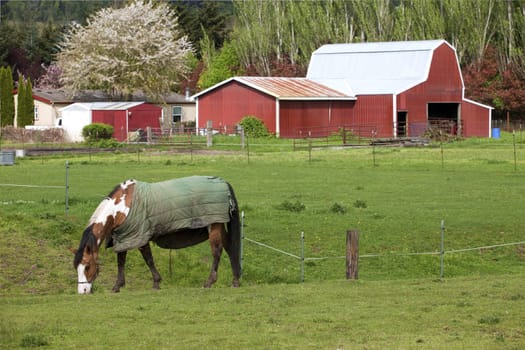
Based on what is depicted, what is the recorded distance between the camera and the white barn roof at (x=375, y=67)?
68.8m

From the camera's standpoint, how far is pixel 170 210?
1659cm

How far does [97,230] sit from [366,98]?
5261 centimetres

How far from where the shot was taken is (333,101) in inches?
2616

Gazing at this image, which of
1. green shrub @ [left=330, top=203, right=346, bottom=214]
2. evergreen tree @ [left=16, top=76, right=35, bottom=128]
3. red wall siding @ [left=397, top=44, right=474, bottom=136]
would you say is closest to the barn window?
evergreen tree @ [left=16, top=76, right=35, bottom=128]

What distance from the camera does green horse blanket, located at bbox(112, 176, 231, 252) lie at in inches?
645

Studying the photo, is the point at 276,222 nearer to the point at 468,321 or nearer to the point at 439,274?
the point at 439,274

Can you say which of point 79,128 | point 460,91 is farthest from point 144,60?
point 460,91

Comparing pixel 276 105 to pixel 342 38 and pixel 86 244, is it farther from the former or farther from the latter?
pixel 86 244

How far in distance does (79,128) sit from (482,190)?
131 feet

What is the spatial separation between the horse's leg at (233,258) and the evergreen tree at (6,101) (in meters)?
61.6

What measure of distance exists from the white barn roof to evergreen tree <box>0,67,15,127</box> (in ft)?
73.1

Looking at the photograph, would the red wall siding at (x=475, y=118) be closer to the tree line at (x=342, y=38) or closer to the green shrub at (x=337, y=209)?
the tree line at (x=342, y=38)

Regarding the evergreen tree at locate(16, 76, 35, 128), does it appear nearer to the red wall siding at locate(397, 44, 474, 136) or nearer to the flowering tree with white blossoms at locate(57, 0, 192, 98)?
the flowering tree with white blossoms at locate(57, 0, 192, 98)

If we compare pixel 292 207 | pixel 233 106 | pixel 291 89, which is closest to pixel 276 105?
pixel 291 89
